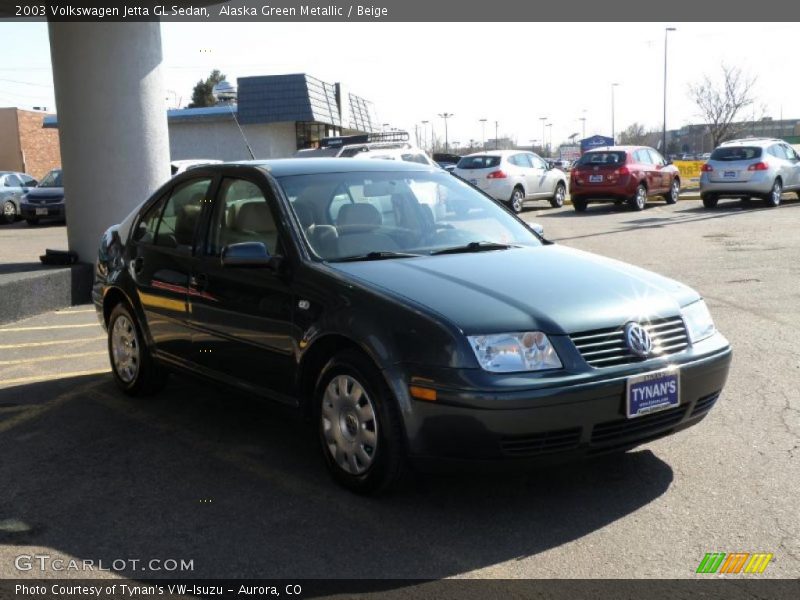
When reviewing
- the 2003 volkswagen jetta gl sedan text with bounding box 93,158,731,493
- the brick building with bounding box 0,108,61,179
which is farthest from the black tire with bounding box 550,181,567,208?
the brick building with bounding box 0,108,61,179

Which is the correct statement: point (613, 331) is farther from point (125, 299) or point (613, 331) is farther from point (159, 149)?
point (159, 149)

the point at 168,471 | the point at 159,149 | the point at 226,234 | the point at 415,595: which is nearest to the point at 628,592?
the point at 415,595

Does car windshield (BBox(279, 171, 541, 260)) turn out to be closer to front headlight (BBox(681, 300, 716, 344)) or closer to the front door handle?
the front door handle

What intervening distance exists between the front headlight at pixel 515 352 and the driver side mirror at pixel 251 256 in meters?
1.37

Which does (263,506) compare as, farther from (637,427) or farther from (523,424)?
(637,427)

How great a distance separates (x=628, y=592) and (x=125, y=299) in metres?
4.18

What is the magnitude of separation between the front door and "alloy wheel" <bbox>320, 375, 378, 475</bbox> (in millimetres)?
372

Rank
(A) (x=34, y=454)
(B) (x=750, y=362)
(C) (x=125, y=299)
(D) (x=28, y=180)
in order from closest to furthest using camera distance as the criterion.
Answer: (A) (x=34, y=454) < (C) (x=125, y=299) < (B) (x=750, y=362) < (D) (x=28, y=180)

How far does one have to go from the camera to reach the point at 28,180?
27.4 m

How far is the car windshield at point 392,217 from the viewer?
4977 mm

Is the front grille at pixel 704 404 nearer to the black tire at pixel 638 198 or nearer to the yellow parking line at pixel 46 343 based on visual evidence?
the yellow parking line at pixel 46 343

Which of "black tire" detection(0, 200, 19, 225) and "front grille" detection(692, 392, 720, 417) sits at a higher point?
"front grille" detection(692, 392, 720, 417)

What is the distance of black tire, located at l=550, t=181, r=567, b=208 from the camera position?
25547mm

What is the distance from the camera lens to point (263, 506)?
14.1 ft
